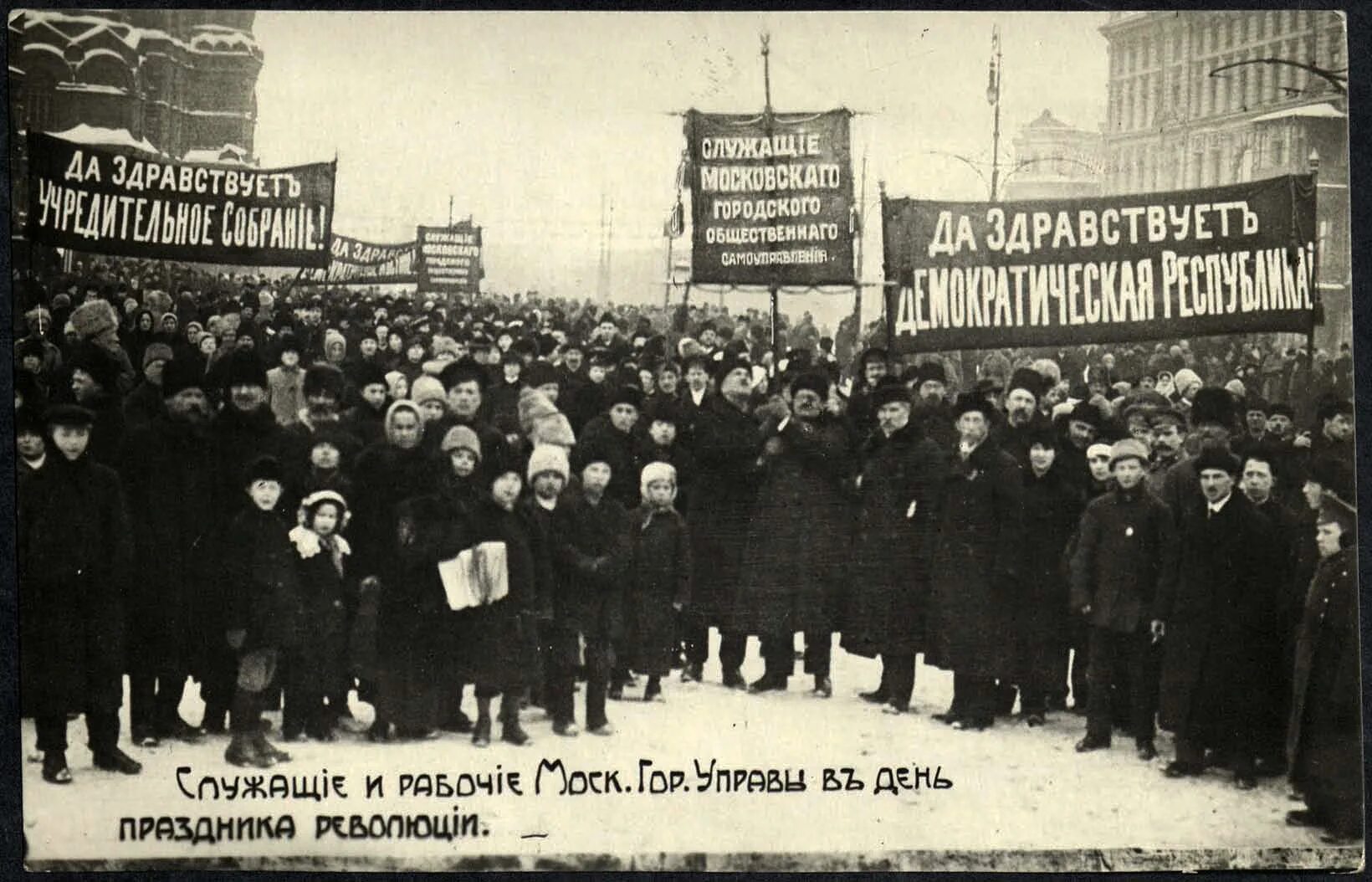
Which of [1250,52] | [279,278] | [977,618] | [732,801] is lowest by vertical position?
[732,801]

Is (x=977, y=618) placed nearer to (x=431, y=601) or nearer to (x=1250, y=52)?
(x=431, y=601)

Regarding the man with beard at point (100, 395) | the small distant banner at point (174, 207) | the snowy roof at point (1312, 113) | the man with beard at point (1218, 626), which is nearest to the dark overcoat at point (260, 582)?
the man with beard at point (100, 395)

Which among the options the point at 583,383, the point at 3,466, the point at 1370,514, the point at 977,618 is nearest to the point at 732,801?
the point at 977,618

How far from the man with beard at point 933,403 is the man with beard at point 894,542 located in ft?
0.21

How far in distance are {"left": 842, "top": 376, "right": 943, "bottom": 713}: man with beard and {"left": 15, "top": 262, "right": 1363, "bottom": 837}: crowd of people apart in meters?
0.01

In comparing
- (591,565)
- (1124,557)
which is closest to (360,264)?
(591,565)

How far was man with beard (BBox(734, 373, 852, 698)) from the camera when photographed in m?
5.44

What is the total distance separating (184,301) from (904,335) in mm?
2922

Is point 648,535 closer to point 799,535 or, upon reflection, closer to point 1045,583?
point 799,535

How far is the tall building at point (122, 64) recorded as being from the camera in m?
5.28

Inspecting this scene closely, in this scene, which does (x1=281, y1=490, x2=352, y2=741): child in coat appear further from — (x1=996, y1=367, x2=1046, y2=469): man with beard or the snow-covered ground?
(x1=996, y1=367, x2=1046, y2=469): man with beard

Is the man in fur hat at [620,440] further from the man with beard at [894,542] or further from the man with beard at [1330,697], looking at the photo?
the man with beard at [1330,697]

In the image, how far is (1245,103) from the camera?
544 centimetres

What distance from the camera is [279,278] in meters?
5.57
